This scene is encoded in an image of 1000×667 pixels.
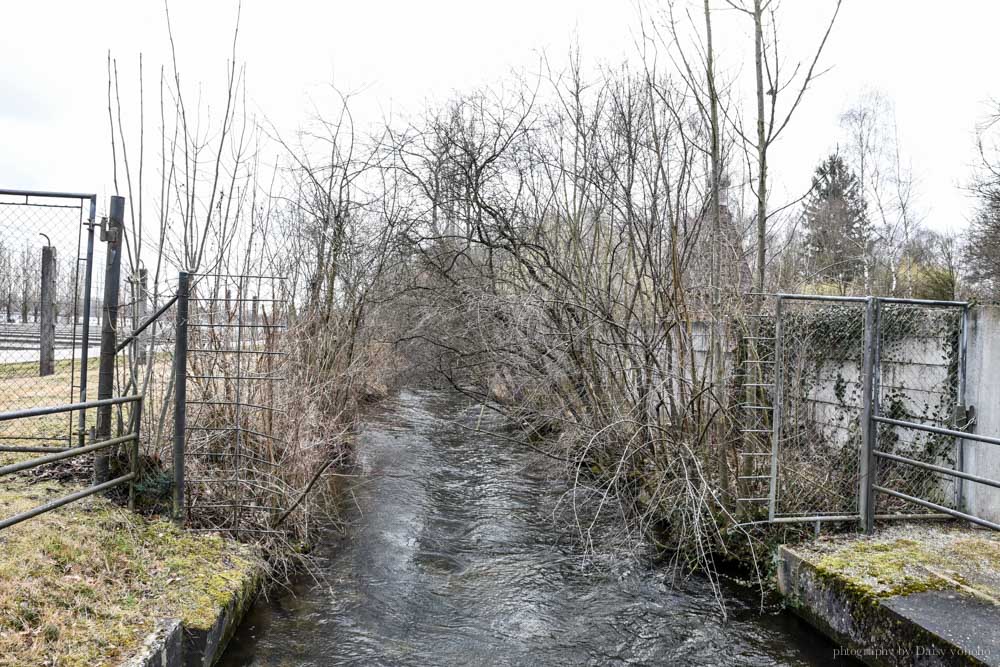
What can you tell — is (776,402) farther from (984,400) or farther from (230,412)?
(230,412)

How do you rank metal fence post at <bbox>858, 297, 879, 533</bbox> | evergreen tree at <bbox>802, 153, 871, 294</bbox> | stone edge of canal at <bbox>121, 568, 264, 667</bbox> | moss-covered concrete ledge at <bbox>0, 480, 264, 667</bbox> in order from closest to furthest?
1. moss-covered concrete ledge at <bbox>0, 480, 264, 667</bbox>
2. stone edge of canal at <bbox>121, 568, 264, 667</bbox>
3. metal fence post at <bbox>858, 297, 879, 533</bbox>
4. evergreen tree at <bbox>802, 153, 871, 294</bbox>

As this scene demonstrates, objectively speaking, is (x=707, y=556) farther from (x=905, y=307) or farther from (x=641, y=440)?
(x=905, y=307)

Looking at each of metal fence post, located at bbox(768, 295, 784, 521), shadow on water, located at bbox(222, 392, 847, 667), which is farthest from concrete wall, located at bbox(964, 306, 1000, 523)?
shadow on water, located at bbox(222, 392, 847, 667)

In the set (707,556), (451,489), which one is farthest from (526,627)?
(451,489)

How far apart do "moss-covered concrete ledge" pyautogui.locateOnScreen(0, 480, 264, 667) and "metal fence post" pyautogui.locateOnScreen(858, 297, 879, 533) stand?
17.5 ft

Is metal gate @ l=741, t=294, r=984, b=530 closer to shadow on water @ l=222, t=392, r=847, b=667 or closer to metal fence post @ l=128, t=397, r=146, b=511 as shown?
shadow on water @ l=222, t=392, r=847, b=667

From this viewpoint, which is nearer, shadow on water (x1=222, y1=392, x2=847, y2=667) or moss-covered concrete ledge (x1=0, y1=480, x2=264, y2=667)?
moss-covered concrete ledge (x1=0, y1=480, x2=264, y2=667)

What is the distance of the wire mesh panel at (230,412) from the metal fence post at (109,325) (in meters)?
0.60

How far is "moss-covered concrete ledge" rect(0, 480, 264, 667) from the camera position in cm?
343

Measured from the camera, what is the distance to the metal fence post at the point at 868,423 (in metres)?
5.62

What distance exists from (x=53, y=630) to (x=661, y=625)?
168 inches

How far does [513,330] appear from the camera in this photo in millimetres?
8922

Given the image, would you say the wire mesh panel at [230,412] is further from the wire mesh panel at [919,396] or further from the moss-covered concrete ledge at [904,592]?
the wire mesh panel at [919,396]

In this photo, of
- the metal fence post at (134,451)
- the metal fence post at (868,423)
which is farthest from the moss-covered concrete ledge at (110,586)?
the metal fence post at (868,423)
